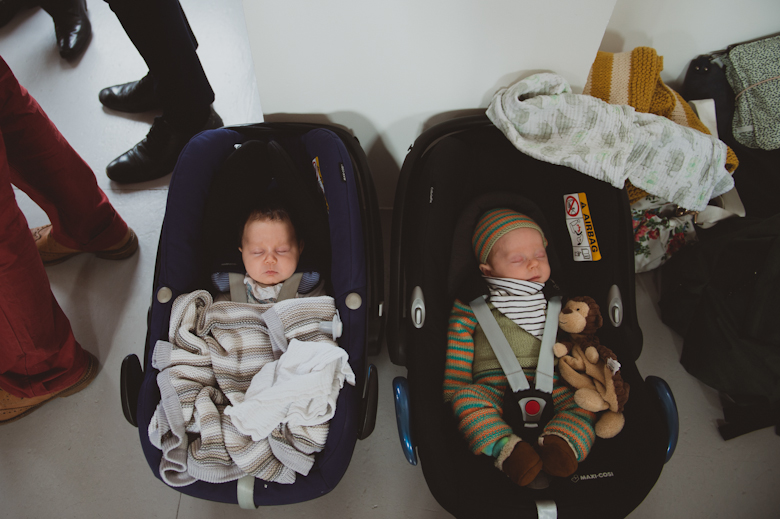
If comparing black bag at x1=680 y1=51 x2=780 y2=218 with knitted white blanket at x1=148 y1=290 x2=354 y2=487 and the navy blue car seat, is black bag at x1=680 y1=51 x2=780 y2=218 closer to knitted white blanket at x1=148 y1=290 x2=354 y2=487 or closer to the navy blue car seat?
the navy blue car seat

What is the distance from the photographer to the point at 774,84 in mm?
1485

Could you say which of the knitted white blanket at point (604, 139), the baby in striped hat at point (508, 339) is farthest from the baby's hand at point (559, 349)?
the knitted white blanket at point (604, 139)

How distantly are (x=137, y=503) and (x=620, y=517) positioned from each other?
55.3 inches

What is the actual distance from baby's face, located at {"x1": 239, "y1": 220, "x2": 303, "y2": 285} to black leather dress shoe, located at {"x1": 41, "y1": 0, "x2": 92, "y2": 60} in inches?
67.2

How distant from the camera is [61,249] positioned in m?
1.65

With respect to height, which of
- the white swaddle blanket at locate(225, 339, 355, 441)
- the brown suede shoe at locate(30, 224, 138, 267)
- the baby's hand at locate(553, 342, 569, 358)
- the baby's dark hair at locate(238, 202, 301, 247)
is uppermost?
the baby's dark hair at locate(238, 202, 301, 247)

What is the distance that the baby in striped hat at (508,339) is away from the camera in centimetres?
108

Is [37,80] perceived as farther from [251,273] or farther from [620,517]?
[620,517]

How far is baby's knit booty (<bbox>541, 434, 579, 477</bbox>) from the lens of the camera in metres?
1.00

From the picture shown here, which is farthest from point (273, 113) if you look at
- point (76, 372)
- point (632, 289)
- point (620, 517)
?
point (620, 517)

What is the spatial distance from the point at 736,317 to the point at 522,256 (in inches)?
30.7

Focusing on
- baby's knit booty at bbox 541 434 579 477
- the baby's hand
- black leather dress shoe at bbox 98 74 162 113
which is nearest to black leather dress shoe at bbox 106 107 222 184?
black leather dress shoe at bbox 98 74 162 113

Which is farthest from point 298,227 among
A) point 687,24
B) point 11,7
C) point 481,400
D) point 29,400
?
point 11,7

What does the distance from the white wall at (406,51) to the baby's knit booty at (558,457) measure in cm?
102
